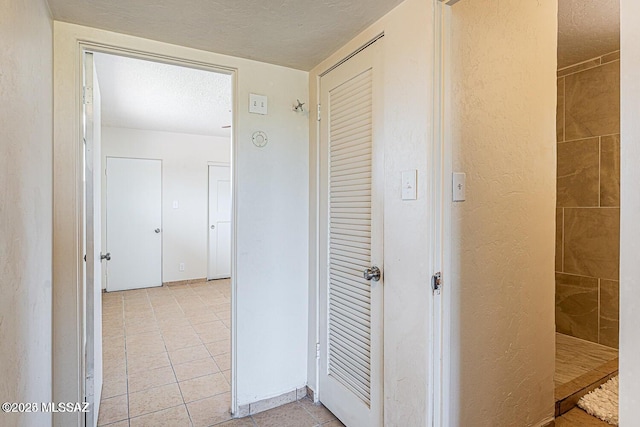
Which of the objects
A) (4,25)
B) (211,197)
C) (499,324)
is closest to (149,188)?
(211,197)

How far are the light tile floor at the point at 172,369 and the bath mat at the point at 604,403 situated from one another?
4.89 ft

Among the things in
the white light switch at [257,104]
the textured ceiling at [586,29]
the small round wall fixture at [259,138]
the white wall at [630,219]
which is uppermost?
the textured ceiling at [586,29]

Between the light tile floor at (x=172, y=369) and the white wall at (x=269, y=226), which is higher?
the white wall at (x=269, y=226)

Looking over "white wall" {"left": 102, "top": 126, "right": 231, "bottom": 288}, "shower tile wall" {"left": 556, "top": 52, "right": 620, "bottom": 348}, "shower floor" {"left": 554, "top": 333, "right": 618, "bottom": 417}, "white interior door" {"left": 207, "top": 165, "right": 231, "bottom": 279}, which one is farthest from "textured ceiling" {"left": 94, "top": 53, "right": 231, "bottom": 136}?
"shower floor" {"left": 554, "top": 333, "right": 618, "bottom": 417}

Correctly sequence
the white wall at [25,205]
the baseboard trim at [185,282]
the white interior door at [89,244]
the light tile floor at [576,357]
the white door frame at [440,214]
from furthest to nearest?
the baseboard trim at [185,282] → the light tile floor at [576,357] → the white interior door at [89,244] → the white door frame at [440,214] → the white wall at [25,205]

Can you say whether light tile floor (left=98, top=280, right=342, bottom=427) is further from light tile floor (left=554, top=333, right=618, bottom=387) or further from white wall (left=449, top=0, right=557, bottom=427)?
light tile floor (left=554, top=333, right=618, bottom=387)

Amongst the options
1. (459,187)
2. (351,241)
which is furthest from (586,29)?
(351,241)

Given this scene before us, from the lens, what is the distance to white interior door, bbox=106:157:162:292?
15.7 ft

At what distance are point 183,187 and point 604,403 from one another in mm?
5318

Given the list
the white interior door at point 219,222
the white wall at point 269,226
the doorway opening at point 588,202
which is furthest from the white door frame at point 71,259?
the white interior door at point 219,222

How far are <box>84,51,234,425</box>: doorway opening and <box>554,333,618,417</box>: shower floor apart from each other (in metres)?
2.05

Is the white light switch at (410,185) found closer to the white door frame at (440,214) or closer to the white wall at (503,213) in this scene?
the white door frame at (440,214)

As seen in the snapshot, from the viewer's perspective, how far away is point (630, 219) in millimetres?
703

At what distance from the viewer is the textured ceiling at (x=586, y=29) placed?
1.95 metres
